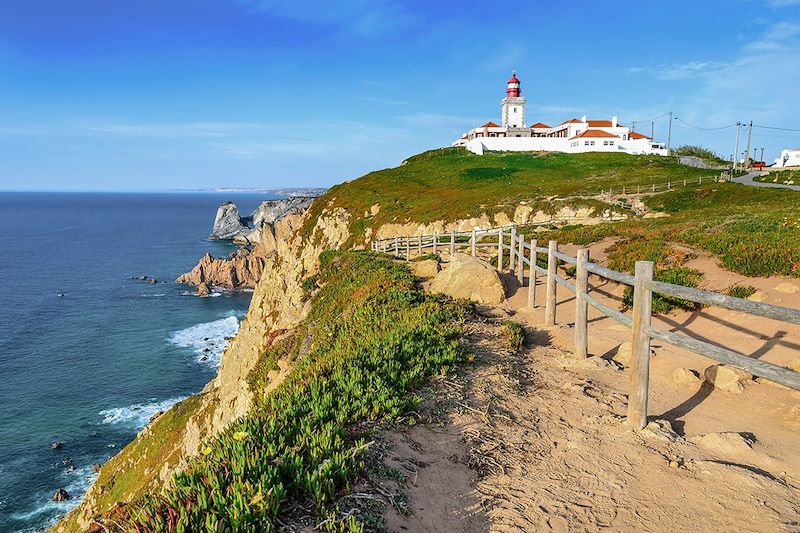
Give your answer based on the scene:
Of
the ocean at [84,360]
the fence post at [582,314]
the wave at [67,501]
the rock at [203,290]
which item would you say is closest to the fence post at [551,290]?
the fence post at [582,314]

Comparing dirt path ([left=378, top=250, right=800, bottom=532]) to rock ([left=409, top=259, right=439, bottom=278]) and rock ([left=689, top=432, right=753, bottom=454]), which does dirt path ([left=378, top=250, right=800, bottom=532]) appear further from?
rock ([left=409, top=259, right=439, bottom=278])

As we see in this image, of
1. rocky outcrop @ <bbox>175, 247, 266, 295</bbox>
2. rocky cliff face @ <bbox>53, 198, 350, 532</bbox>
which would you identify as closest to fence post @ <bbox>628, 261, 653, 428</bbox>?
rocky cliff face @ <bbox>53, 198, 350, 532</bbox>

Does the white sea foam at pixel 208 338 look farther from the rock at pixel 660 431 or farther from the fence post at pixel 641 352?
the rock at pixel 660 431

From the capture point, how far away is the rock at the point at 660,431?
6394mm

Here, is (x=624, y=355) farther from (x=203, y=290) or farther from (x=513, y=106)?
(x=513, y=106)

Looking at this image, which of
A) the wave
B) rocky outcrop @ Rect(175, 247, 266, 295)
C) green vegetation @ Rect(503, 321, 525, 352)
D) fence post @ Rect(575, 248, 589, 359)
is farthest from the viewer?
rocky outcrop @ Rect(175, 247, 266, 295)

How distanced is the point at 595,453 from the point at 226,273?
76.2 meters

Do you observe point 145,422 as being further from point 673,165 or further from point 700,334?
point 673,165

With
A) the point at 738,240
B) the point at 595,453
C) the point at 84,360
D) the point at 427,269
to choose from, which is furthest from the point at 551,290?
the point at 84,360

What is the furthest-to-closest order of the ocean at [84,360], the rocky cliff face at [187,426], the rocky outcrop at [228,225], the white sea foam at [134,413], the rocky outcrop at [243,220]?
1. the rocky outcrop at [228,225]
2. the rocky outcrop at [243,220]
3. the white sea foam at [134,413]
4. the ocean at [84,360]
5. the rocky cliff face at [187,426]

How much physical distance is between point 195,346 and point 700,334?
1895 inches

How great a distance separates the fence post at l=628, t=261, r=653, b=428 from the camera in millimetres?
6699

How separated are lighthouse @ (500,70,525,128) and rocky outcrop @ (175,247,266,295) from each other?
199ft

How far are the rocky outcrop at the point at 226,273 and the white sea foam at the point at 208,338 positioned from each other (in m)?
17.0
